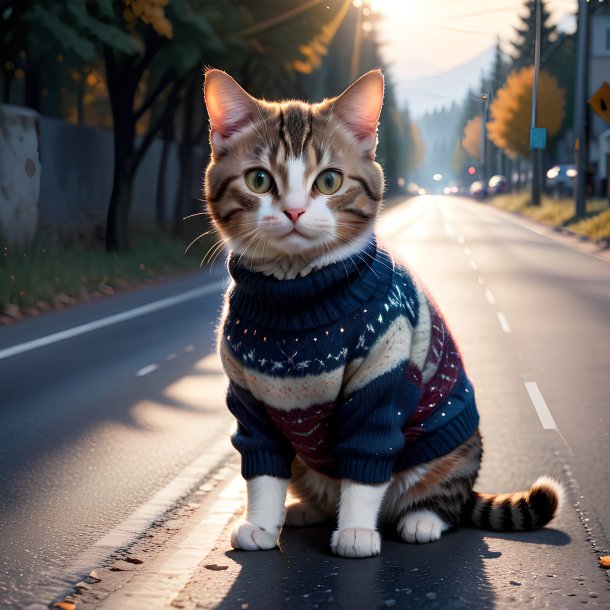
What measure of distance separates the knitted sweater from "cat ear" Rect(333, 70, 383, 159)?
472 mm

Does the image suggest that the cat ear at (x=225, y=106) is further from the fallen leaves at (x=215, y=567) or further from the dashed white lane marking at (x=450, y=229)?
the dashed white lane marking at (x=450, y=229)

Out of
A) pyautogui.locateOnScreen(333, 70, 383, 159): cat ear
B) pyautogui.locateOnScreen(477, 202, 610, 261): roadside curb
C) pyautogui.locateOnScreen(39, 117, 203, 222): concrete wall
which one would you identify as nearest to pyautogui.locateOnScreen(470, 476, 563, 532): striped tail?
pyautogui.locateOnScreen(333, 70, 383, 159): cat ear

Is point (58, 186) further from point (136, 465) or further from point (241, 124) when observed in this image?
point (241, 124)

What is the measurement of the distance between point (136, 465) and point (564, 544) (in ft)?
9.83

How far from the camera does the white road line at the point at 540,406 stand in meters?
8.08

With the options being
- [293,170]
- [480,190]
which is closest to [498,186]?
[480,190]

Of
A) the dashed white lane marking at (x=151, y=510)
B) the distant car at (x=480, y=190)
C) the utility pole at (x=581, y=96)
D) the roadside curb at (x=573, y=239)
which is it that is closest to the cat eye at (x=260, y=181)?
the dashed white lane marking at (x=151, y=510)

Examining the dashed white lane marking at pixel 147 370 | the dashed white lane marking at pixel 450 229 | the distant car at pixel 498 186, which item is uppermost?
the dashed white lane marking at pixel 147 370

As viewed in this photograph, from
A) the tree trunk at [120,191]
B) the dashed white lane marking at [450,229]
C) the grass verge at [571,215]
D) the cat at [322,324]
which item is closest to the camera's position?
the cat at [322,324]

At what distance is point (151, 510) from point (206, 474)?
2.95 ft

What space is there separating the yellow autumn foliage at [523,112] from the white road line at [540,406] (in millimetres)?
59264

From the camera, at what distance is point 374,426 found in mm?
4301

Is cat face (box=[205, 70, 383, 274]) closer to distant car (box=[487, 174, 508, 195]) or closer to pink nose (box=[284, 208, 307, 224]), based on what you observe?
pink nose (box=[284, 208, 307, 224])

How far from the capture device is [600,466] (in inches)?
260
